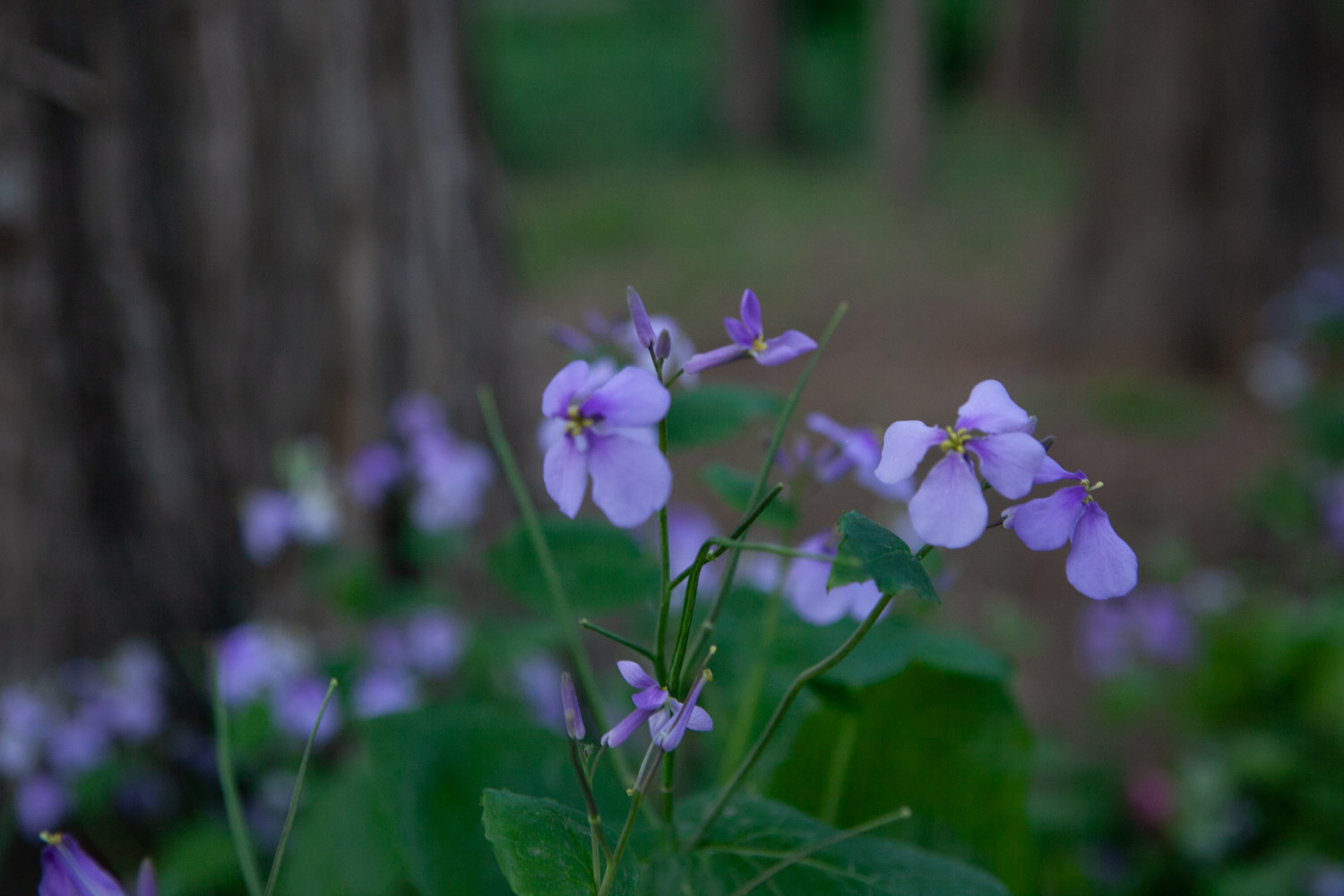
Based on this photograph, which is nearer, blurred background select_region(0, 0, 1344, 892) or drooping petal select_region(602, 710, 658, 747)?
drooping petal select_region(602, 710, 658, 747)

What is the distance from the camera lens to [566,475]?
16.4 inches

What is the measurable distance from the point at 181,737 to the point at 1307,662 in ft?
7.12

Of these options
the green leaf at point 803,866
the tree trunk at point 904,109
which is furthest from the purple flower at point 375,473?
the tree trunk at point 904,109

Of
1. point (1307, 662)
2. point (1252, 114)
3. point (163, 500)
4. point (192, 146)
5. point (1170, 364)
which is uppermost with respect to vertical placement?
point (192, 146)

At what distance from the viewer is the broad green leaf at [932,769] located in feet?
2.23

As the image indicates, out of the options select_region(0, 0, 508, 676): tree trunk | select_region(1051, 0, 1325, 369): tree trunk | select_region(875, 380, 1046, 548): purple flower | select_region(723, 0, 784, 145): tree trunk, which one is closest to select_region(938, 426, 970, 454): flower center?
select_region(875, 380, 1046, 548): purple flower

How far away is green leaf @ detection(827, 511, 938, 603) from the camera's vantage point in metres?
0.38

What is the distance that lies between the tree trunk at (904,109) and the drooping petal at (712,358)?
760cm

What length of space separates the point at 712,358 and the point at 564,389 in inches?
3.2

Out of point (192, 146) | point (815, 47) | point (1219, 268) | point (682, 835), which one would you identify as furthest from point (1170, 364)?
point (815, 47)

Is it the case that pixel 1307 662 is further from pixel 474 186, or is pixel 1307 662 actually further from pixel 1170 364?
pixel 1170 364

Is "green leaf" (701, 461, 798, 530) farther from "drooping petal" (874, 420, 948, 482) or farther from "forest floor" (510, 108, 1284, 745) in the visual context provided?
"forest floor" (510, 108, 1284, 745)

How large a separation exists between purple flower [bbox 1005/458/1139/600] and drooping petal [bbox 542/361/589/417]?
0.72 ft

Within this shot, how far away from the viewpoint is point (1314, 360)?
12.2 ft
